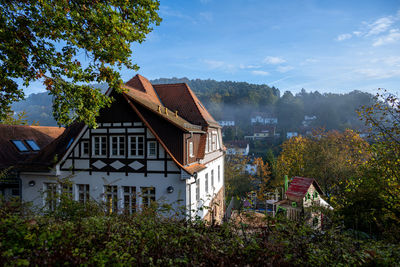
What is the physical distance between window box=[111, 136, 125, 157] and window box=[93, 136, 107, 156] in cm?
49

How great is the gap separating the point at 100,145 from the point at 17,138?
405 inches

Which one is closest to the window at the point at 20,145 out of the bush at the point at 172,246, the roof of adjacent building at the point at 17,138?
the roof of adjacent building at the point at 17,138

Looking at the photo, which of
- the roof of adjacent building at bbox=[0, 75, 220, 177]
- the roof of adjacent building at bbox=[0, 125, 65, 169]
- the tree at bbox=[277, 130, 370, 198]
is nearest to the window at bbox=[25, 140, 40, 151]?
the roof of adjacent building at bbox=[0, 125, 65, 169]

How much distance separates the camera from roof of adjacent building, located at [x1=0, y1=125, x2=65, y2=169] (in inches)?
655

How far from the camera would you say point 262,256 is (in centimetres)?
348

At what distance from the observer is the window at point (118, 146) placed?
42.2ft

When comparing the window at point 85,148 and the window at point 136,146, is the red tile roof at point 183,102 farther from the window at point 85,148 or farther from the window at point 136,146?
the window at point 85,148

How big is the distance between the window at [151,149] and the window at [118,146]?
59.3 inches

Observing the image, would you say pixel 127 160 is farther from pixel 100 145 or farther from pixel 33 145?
pixel 33 145

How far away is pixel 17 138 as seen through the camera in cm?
1850

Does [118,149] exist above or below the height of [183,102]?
below

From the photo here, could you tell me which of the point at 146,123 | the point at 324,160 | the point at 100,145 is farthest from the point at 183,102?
the point at 324,160

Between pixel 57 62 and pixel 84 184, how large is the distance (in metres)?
7.69

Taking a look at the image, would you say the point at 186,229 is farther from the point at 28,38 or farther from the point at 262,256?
the point at 28,38
